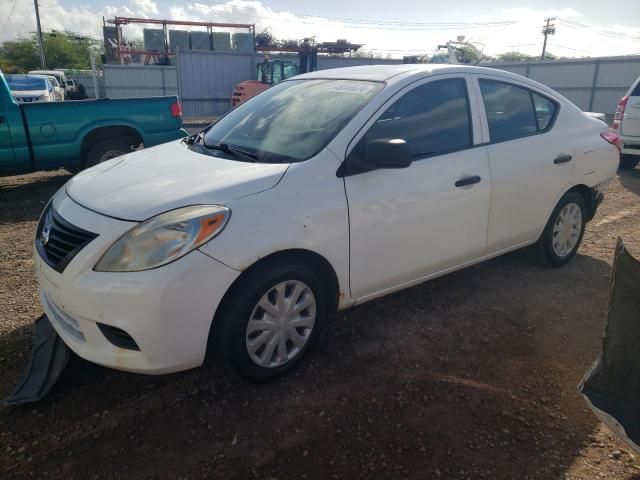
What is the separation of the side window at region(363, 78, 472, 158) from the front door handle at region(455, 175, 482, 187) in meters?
0.23

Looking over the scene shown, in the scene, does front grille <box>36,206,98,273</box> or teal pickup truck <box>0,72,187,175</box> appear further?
teal pickup truck <box>0,72,187,175</box>

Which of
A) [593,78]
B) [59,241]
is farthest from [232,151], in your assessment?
[593,78]

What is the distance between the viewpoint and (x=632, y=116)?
358 inches

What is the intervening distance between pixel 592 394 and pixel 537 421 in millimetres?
395

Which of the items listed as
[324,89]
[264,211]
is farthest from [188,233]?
[324,89]

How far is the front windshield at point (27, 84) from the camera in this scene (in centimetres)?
1556

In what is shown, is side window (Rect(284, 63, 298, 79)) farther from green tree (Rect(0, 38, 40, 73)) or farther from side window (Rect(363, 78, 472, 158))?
green tree (Rect(0, 38, 40, 73))

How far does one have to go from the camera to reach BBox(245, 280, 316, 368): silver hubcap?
8.82 ft

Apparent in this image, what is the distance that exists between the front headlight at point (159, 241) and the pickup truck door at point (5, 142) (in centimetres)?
541

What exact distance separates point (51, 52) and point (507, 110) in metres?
68.9

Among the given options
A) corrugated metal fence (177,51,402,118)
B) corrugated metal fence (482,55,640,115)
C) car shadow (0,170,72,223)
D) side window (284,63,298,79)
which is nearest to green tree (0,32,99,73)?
corrugated metal fence (177,51,402,118)

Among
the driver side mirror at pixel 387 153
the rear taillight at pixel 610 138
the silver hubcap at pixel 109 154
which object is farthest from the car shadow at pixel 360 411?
the silver hubcap at pixel 109 154

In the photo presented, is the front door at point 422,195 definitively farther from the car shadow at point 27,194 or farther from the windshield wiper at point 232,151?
the car shadow at point 27,194

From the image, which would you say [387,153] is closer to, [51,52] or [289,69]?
[289,69]
